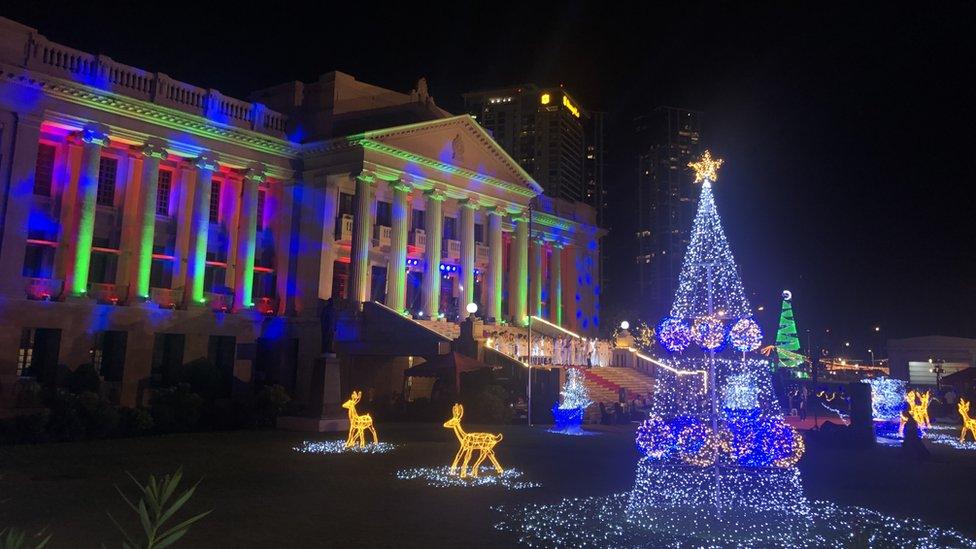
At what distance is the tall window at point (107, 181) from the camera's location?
3625cm

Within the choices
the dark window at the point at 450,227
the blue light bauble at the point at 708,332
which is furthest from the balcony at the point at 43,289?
the blue light bauble at the point at 708,332

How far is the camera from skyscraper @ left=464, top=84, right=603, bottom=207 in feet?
346

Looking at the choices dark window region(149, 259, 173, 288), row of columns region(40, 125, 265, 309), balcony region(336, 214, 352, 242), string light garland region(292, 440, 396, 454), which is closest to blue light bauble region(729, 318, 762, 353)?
string light garland region(292, 440, 396, 454)

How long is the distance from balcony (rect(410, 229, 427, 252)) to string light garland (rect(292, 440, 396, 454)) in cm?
2516

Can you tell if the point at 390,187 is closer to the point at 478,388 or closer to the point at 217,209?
the point at 217,209

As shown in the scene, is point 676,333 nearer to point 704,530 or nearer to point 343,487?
point 704,530

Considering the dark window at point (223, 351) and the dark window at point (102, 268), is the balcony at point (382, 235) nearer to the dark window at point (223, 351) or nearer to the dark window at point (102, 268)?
the dark window at point (223, 351)

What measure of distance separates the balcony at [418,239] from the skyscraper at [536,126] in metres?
58.4

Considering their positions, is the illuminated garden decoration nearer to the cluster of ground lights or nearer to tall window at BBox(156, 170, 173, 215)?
the cluster of ground lights

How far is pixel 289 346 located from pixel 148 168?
11993mm

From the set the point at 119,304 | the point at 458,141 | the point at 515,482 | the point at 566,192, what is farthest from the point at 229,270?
the point at 566,192

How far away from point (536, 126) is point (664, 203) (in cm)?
2447

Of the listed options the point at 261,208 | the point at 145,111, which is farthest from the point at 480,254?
the point at 145,111

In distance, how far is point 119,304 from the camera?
33969 mm
